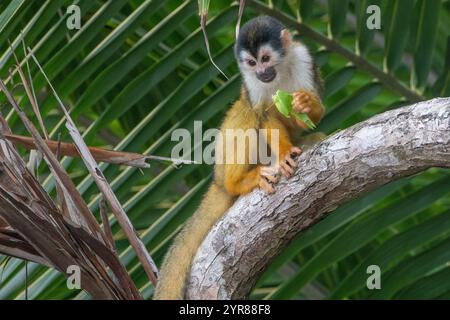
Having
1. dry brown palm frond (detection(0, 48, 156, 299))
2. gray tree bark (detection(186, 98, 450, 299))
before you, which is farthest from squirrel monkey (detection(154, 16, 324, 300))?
dry brown palm frond (detection(0, 48, 156, 299))

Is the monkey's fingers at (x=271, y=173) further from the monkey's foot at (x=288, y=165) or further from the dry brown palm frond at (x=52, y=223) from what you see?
the dry brown palm frond at (x=52, y=223)

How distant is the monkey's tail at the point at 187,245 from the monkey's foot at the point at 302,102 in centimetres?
48

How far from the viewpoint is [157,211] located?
18.1ft

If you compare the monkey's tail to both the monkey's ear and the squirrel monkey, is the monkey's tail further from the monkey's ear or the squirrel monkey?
the monkey's ear

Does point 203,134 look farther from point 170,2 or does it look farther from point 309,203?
point 309,203

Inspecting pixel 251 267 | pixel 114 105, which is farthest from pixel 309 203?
pixel 114 105

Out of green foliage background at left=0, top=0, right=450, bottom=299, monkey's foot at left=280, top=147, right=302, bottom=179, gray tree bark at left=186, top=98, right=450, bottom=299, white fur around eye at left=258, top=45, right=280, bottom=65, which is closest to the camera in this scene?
gray tree bark at left=186, top=98, right=450, bottom=299

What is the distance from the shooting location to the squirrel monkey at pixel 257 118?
12.2ft

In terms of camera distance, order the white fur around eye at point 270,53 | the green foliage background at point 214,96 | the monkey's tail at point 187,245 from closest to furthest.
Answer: the monkey's tail at point 187,245, the white fur around eye at point 270,53, the green foliage background at point 214,96

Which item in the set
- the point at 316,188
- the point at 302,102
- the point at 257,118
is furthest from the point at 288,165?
the point at 257,118

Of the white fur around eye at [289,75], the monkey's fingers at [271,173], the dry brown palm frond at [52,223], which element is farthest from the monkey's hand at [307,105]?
the dry brown palm frond at [52,223]

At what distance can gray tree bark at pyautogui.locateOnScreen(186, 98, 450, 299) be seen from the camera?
9.90ft

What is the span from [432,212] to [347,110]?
1965 mm
